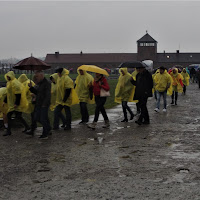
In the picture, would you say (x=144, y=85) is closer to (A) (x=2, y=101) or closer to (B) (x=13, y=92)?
(B) (x=13, y=92)

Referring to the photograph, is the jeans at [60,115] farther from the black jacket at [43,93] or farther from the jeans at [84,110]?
the black jacket at [43,93]

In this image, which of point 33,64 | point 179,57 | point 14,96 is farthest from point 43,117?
point 179,57

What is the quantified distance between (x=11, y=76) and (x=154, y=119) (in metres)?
4.92

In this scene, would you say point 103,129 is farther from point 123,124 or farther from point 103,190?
point 103,190

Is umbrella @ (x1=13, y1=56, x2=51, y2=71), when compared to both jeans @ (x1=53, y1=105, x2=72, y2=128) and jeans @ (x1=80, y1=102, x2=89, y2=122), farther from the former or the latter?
jeans @ (x1=80, y1=102, x2=89, y2=122)

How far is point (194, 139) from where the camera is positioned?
30.9 feet

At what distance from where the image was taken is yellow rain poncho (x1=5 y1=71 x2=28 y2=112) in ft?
33.1

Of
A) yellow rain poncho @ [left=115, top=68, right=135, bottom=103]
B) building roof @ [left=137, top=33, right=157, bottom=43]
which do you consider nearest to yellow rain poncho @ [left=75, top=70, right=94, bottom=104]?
yellow rain poncho @ [left=115, top=68, right=135, bottom=103]

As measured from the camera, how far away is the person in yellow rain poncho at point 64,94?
10.9 m

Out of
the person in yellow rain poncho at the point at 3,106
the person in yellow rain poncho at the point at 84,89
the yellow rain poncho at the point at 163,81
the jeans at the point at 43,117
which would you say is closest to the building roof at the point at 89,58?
the yellow rain poncho at the point at 163,81

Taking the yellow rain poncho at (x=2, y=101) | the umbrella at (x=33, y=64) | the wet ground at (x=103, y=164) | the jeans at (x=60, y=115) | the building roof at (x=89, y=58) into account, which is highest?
the building roof at (x=89, y=58)

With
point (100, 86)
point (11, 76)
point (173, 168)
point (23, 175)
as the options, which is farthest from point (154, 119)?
point (23, 175)

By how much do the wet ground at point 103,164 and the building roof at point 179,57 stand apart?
103447mm

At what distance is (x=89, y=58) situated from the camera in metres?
122
